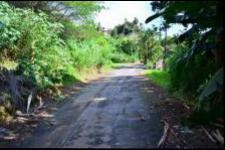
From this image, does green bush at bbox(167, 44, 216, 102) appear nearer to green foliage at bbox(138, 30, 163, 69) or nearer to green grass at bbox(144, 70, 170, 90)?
green grass at bbox(144, 70, 170, 90)

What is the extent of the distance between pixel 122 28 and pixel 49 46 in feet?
244

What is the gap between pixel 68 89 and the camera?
2062 cm

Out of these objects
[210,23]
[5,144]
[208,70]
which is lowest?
[5,144]

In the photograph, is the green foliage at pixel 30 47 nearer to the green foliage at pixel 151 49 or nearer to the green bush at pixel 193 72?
the green bush at pixel 193 72

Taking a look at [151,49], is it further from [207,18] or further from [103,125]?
[207,18]

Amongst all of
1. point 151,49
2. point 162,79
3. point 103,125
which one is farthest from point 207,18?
point 151,49

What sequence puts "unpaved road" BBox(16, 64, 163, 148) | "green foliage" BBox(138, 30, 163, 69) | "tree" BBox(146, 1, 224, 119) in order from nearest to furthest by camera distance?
1. "tree" BBox(146, 1, 224, 119)
2. "unpaved road" BBox(16, 64, 163, 148)
3. "green foliage" BBox(138, 30, 163, 69)

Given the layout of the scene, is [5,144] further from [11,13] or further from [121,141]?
[11,13]

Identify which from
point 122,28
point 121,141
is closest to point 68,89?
Result: point 121,141

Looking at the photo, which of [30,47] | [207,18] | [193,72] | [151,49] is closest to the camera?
[207,18]

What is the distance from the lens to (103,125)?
1132 cm

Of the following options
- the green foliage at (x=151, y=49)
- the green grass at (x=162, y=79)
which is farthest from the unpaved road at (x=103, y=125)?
the green foliage at (x=151, y=49)

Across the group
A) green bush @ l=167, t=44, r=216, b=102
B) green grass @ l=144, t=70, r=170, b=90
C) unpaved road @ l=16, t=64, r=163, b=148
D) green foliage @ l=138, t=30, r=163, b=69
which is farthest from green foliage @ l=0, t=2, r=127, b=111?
green foliage @ l=138, t=30, r=163, b=69

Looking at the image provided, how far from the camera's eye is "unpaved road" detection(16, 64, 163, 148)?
9.48 m
